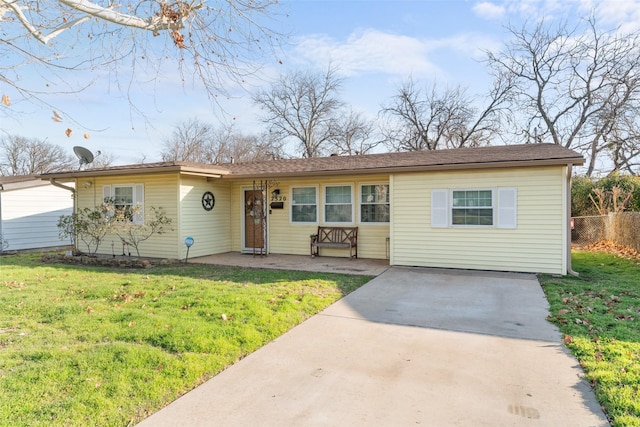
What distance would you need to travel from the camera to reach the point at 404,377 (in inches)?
133

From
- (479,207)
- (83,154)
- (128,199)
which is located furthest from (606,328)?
(83,154)

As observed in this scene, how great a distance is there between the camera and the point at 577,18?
21.6m

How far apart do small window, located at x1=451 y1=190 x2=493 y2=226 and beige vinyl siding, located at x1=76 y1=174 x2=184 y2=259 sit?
24.3ft

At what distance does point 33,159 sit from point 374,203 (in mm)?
32572

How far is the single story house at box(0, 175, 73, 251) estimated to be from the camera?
12767 mm

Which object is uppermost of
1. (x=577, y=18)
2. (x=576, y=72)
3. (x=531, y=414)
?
(x=577, y=18)

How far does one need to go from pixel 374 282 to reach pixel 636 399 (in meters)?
4.80

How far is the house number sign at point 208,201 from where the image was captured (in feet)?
37.7

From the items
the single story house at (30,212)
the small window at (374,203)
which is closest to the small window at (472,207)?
the small window at (374,203)

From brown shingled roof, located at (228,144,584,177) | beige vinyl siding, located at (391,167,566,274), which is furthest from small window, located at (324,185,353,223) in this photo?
beige vinyl siding, located at (391,167,566,274)

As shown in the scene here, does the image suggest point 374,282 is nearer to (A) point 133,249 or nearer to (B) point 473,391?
(B) point 473,391

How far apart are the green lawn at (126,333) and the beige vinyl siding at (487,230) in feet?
7.68

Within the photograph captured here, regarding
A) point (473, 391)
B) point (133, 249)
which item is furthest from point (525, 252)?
point (133, 249)

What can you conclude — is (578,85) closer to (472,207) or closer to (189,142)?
(472,207)
